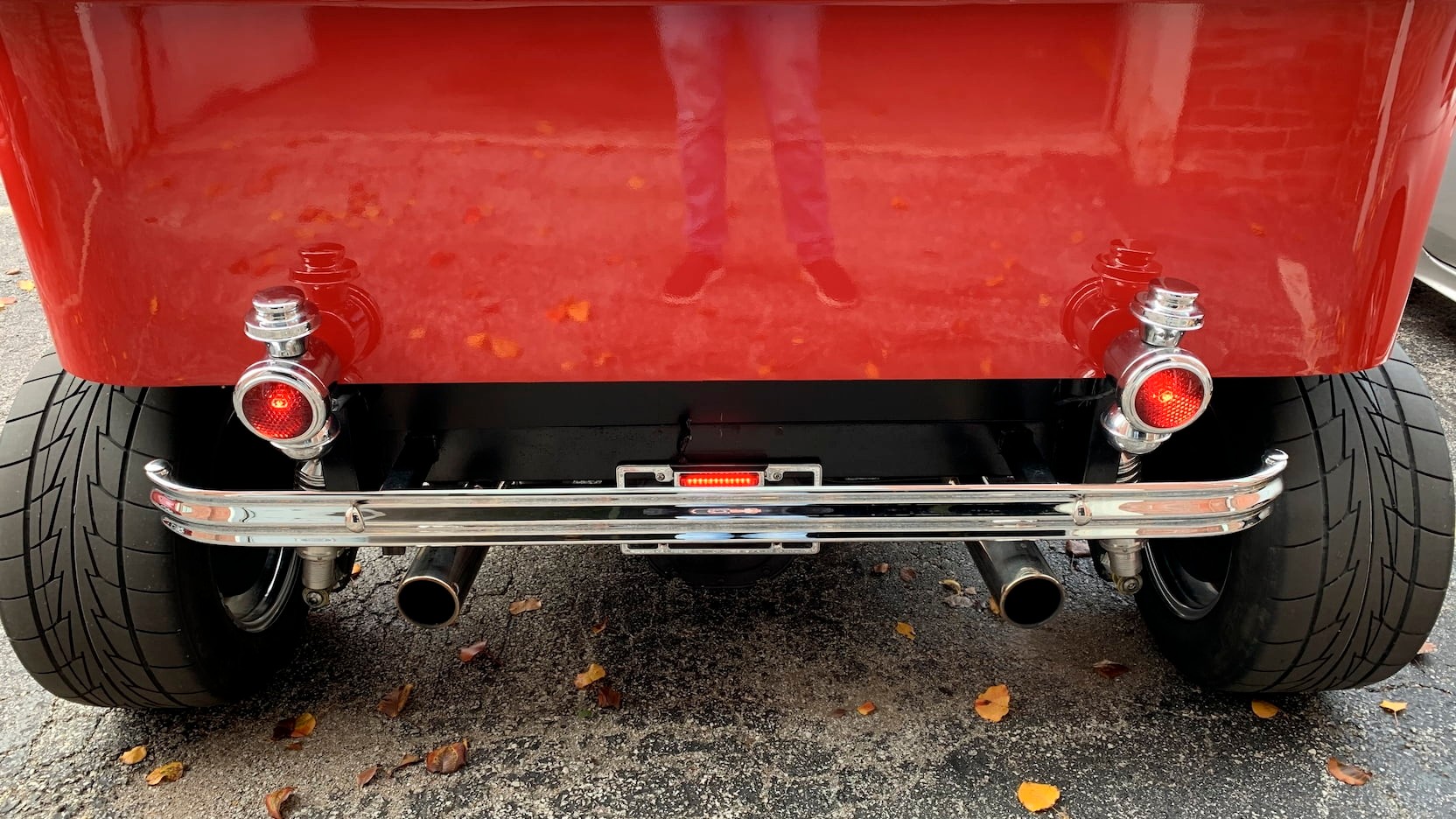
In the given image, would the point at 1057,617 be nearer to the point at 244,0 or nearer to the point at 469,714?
the point at 469,714

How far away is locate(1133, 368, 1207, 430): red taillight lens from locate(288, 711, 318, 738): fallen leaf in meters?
2.21

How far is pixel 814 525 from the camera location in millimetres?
1829

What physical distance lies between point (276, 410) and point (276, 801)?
115 centimetres

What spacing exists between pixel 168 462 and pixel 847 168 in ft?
5.44

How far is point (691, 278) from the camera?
1635mm

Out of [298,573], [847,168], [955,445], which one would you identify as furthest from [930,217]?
[298,573]

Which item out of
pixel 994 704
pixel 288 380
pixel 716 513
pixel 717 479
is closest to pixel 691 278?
pixel 716 513

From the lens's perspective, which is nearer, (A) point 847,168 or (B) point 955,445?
(A) point 847,168

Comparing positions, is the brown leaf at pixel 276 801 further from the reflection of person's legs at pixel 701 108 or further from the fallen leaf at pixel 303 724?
the reflection of person's legs at pixel 701 108

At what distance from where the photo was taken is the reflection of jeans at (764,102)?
1416 mm

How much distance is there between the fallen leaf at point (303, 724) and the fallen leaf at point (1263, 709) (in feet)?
8.36

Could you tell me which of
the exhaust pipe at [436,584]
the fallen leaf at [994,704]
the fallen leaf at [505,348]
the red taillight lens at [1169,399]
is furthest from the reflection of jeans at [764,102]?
the fallen leaf at [994,704]

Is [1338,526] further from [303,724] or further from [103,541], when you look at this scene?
[103,541]

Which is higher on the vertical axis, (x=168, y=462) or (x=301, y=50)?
(x=301, y=50)
